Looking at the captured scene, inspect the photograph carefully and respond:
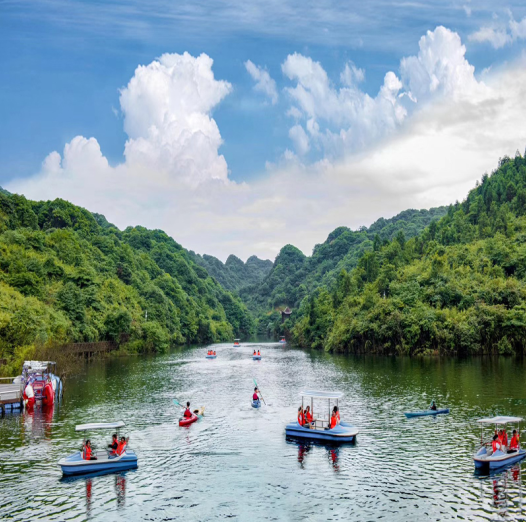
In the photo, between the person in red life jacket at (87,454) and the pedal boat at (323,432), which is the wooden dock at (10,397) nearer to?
the person in red life jacket at (87,454)

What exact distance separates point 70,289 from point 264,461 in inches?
3359

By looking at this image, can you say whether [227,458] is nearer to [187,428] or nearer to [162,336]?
[187,428]

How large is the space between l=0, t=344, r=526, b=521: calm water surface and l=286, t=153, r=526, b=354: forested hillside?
131ft

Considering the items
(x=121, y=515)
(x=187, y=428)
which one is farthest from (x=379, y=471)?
(x=187, y=428)

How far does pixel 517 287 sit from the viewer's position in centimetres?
10619

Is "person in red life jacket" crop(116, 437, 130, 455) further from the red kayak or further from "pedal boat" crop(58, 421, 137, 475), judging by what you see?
the red kayak

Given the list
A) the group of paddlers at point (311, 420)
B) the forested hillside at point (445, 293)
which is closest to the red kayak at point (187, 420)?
the group of paddlers at point (311, 420)

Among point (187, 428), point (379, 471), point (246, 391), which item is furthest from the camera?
point (246, 391)

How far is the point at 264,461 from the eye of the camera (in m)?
34.8

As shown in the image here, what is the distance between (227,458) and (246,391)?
29.1m

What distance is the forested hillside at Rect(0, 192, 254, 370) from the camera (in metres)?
82.1

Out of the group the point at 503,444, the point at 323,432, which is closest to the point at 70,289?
the point at 323,432

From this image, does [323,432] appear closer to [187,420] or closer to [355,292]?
[187,420]

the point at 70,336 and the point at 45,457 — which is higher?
the point at 70,336
